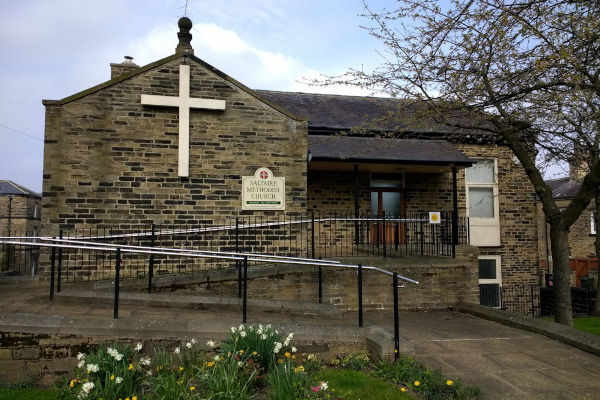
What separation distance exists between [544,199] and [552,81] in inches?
110

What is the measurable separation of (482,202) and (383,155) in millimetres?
5503

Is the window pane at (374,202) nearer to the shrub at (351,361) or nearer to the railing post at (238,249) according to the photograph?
the railing post at (238,249)

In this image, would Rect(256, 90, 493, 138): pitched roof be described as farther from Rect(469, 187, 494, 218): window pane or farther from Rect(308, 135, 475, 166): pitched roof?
Rect(469, 187, 494, 218): window pane

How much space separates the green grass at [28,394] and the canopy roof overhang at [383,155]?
7799 mm

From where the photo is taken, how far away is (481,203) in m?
14.9

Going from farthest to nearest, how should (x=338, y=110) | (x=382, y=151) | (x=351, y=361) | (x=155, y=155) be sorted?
(x=338, y=110) < (x=382, y=151) < (x=155, y=155) < (x=351, y=361)

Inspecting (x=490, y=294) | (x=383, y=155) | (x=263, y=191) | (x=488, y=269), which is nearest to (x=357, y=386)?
(x=263, y=191)

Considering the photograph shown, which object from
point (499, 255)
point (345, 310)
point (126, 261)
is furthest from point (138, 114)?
point (499, 255)

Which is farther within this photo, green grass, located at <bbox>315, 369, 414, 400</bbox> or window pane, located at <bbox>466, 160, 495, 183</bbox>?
window pane, located at <bbox>466, 160, 495, 183</bbox>

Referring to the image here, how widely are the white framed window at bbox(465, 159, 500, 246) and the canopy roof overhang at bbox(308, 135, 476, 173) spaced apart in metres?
2.36

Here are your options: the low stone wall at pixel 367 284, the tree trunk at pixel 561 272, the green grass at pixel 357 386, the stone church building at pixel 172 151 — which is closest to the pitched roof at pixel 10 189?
the stone church building at pixel 172 151

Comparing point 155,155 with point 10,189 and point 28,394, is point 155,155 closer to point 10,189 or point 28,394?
point 28,394

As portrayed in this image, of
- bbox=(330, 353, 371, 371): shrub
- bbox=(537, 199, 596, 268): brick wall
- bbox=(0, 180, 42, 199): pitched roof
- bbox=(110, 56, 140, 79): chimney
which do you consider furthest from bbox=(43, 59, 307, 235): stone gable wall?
bbox=(0, 180, 42, 199): pitched roof

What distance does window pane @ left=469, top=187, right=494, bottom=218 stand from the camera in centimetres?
1488
